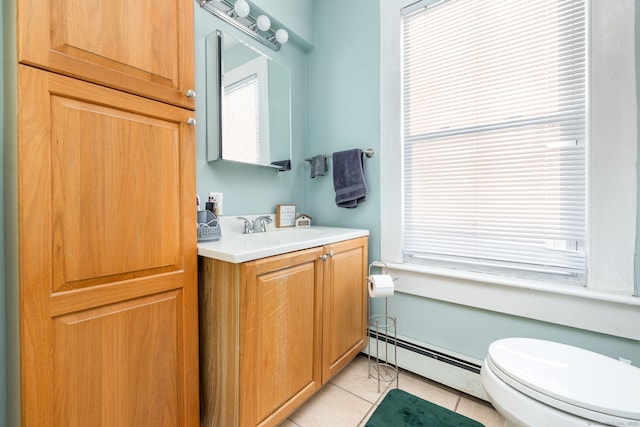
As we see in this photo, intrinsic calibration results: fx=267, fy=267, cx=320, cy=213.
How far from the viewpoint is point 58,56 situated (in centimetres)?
77

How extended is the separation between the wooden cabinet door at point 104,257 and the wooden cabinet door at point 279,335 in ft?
0.77

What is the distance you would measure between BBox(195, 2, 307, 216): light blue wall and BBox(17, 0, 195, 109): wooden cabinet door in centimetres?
45

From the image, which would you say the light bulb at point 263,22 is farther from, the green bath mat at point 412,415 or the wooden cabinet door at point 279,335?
the green bath mat at point 412,415

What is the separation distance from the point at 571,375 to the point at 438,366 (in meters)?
0.83

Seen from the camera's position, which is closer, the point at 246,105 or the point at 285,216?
the point at 246,105

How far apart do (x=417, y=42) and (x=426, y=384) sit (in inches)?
82.5

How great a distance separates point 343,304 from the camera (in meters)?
1.55

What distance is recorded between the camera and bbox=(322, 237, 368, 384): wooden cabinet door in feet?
4.68

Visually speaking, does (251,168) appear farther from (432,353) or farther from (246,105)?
(432,353)

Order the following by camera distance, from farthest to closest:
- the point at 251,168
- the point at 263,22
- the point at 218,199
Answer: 1. the point at 251,168
2. the point at 263,22
3. the point at 218,199

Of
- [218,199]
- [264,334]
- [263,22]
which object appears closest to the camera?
[264,334]

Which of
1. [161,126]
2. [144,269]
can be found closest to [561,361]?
[144,269]

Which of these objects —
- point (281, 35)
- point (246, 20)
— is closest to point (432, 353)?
point (281, 35)

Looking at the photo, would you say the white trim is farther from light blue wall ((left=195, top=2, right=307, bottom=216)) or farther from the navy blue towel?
light blue wall ((left=195, top=2, right=307, bottom=216))
